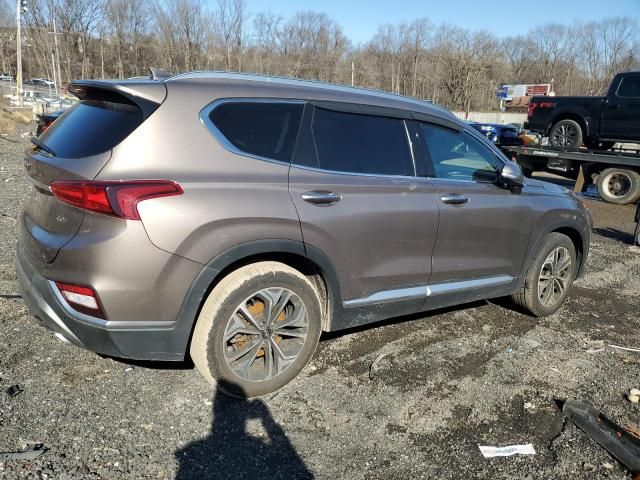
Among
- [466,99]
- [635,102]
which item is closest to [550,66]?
[466,99]

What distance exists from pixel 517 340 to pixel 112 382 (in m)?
3.09

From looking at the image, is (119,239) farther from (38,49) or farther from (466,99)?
(38,49)

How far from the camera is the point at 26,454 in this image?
8.56 feet

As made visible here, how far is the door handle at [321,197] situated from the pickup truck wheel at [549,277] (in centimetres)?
225

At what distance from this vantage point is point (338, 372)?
12.0 feet

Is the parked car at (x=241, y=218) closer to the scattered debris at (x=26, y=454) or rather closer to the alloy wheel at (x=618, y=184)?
the scattered debris at (x=26, y=454)

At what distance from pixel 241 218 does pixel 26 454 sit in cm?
157

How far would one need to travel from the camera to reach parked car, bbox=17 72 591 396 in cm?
271

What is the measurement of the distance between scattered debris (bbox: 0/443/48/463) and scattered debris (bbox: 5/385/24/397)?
0.58 metres

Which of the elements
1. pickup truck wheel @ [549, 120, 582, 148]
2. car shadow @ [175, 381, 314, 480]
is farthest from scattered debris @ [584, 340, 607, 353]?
pickup truck wheel @ [549, 120, 582, 148]

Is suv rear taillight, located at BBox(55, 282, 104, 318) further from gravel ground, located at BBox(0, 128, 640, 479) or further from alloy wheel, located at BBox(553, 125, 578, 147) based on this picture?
alloy wheel, located at BBox(553, 125, 578, 147)

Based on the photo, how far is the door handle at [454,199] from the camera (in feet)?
12.5

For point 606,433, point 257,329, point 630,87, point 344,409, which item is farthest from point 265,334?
point 630,87

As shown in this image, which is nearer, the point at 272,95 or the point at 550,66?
the point at 272,95
